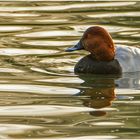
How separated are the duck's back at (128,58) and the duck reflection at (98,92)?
440 millimetres

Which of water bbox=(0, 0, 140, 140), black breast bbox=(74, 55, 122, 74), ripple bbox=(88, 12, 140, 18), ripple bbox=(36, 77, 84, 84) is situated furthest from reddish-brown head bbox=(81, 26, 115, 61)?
ripple bbox=(88, 12, 140, 18)

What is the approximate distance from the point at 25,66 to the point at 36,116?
3169 millimetres

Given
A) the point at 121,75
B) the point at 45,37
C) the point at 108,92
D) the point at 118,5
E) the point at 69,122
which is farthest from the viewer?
the point at 118,5

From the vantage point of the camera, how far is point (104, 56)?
36.7 ft

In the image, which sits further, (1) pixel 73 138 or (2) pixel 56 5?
(2) pixel 56 5

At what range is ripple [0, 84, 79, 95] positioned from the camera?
370 inches

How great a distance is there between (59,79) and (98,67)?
821 mm

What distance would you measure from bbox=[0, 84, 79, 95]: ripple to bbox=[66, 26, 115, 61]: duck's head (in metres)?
1.59

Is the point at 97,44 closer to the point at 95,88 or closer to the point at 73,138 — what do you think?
the point at 95,88

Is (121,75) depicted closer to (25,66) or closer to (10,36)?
(25,66)

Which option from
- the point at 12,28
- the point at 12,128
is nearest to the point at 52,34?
the point at 12,28

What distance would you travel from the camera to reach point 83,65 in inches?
432

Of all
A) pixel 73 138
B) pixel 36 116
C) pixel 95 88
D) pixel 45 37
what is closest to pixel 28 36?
pixel 45 37

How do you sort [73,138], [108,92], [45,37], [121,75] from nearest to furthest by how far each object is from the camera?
[73,138] < [108,92] < [121,75] < [45,37]
